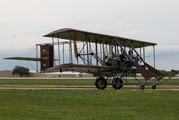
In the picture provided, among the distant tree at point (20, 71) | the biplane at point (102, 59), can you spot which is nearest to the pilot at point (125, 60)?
the biplane at point (102, 59)

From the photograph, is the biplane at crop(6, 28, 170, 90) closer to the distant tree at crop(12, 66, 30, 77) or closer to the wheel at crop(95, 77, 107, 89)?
the wheel at crop(95, 77, 107, 89)

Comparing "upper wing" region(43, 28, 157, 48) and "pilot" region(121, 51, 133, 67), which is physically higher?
"upper wing" region(43, 28, 157, 48)

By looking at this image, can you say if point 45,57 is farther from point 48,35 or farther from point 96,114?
point 96,114

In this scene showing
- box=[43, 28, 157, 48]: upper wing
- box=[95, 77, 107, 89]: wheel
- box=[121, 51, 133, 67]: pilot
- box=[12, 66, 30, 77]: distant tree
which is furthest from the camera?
box=[12, 66, 30, 77]: distant tree

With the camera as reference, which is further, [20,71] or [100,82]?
[20,71]

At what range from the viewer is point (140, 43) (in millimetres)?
25672

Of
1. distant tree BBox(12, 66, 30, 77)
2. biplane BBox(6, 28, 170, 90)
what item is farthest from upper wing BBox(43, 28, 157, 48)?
distant tree BBox(12, 66, 30, 77)

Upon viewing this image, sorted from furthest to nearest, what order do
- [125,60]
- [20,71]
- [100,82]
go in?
[20,71], [125,60], [100,82]

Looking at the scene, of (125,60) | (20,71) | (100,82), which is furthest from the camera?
(20,71)

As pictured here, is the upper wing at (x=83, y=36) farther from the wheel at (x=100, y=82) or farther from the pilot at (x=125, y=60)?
Answer: the wheel at (x=100, y=82)

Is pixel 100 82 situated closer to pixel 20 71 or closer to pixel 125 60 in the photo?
pixel 125 60

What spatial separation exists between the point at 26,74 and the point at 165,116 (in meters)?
133

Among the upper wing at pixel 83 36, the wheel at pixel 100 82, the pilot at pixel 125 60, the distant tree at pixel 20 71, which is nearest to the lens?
the upper wing at pixel 83 36

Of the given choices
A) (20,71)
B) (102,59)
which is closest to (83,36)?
(102,59)
